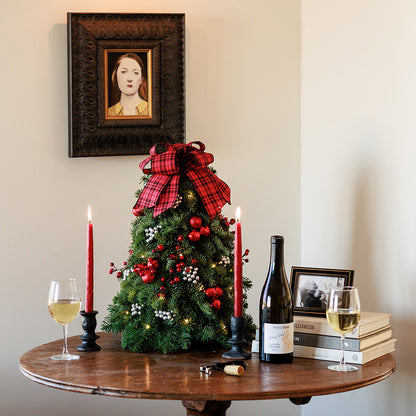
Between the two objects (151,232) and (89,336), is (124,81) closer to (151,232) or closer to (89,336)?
(151,232)

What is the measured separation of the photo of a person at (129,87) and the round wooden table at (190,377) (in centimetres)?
87

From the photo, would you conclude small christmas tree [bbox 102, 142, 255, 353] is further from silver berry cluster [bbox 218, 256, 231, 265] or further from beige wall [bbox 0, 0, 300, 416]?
beige wall [bbox 0, 0, 300, 416]

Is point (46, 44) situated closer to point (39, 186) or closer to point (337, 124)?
point (39, 186)

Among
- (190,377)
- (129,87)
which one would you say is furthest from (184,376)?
(129,87)

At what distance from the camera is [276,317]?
4.89 feet

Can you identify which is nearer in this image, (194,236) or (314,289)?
(194,236)

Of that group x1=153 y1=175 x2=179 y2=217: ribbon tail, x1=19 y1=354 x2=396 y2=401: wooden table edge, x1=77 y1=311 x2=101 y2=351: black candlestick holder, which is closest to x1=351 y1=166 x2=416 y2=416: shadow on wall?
x1=19 y1=354 x2=396 y2=401: wooden table edge

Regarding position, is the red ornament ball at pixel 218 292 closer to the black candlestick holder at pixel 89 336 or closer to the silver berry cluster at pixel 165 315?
the silver berry cluster at pixel 165 315

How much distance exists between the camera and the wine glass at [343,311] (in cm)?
141

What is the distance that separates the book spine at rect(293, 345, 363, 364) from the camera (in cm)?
147

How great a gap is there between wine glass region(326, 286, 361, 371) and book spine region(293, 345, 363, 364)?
5cm

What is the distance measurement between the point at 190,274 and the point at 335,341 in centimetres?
38

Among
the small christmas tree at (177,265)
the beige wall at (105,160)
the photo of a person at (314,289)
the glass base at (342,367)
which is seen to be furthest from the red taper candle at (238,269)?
the beige wall at (105,160)

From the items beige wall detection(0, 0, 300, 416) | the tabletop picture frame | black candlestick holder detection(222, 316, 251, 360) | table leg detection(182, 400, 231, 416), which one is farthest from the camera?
beige wall detection(0, 0, 300, 416)
